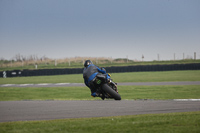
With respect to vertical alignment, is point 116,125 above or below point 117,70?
above

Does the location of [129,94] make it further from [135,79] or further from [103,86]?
[135,79]

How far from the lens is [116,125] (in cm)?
738

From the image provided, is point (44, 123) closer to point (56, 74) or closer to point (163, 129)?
point (163, 129)

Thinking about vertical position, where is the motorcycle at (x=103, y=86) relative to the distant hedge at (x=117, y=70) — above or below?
above

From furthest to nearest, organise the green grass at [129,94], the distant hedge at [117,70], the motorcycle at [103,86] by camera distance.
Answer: the distant hedge at [117,70], the green grass at [129,94], the motorcycle at [103,86]

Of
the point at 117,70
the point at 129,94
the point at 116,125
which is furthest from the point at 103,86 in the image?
the point at 117,70

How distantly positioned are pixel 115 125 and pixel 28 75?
127 feet

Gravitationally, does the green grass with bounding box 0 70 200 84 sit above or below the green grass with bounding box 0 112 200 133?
below

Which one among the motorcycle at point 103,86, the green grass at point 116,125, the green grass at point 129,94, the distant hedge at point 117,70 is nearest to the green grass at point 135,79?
the distant hedge at point 117,70

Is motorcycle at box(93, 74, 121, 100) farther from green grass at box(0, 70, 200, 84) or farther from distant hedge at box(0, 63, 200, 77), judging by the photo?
distant hedge at box(0, 63, 200, 77)

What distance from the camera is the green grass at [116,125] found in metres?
6.75

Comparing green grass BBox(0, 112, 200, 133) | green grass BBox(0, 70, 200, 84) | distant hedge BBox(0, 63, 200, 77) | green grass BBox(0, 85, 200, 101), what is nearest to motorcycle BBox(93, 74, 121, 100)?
green grass BBox(0, 112, 200, 133)

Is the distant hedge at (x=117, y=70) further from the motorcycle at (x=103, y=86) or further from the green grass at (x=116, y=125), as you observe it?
the green grass at (x=116, y=125)

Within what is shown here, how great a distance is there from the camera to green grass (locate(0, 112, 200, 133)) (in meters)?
6.75
